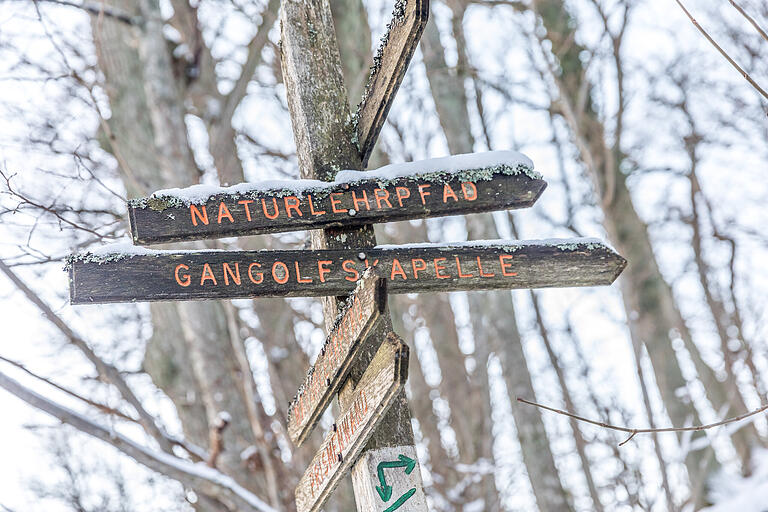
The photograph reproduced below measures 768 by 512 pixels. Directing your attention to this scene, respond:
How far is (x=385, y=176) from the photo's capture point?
222 centimetres

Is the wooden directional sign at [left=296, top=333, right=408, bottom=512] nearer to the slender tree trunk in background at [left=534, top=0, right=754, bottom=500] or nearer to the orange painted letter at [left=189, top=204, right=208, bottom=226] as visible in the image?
the orange painted letter at [left=189, top=204, right=208, bottom=226]

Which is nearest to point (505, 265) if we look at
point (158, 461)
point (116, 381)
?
point (158, 461)

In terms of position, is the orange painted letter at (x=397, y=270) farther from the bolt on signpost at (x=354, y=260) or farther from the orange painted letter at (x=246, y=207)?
the orange painted letter at (x=246, y=207)

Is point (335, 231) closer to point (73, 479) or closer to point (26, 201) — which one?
point (26, 201)

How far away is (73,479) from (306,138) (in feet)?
30.2

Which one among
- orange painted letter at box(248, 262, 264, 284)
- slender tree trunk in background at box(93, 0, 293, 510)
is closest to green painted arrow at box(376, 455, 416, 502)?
orange painted letter at box(248, 262, 264, 284)

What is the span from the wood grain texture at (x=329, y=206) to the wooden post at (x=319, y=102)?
0.10 m

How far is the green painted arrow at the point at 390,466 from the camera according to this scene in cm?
196

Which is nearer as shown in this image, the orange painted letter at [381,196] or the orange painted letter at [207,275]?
the orange painted letter at [207,275]

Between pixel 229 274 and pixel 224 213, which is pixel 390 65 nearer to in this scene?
pixel 224 213

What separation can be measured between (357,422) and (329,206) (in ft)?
2.12

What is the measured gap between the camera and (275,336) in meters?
5.72

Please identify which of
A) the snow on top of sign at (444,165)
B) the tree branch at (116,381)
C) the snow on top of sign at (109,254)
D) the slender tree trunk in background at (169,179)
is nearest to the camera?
the snow on top of sign at (109,254)

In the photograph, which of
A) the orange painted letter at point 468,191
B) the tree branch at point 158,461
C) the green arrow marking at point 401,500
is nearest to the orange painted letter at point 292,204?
the orange painted letter at point 468,191
